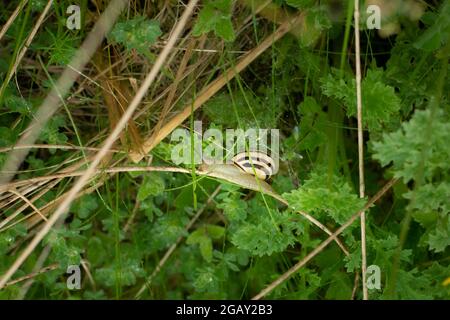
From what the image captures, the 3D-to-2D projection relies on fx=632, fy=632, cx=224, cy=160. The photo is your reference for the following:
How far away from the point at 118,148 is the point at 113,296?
0.47 m

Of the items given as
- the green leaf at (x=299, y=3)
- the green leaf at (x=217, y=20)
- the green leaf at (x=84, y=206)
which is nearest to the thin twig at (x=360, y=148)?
the green leaf at (x=299, y=3)

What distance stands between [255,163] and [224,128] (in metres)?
0.11

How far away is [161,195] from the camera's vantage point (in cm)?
156

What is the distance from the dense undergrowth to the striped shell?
47 mm

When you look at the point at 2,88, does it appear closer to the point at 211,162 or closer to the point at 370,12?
the point at 211,162

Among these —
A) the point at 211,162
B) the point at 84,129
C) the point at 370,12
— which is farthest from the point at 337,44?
the point at 84,129

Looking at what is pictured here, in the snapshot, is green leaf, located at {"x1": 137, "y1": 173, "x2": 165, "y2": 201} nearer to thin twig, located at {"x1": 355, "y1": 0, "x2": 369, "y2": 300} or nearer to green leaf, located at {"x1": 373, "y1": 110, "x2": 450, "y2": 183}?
thin twig, located at {"x1": 355, "y1": 0, "x2": 369, "y2": 300}

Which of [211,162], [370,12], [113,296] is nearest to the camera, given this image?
[370,12]

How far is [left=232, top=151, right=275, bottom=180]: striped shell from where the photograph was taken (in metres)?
1.36

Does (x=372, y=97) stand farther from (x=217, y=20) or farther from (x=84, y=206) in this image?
(x=84, y=206)

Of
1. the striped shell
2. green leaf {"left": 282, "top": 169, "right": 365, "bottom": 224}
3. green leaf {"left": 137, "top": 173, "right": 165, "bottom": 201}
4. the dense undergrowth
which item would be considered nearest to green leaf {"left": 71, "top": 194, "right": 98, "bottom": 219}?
the dense undergrowth

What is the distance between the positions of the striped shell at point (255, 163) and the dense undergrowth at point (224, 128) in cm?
5

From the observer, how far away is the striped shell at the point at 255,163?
4.47 feet

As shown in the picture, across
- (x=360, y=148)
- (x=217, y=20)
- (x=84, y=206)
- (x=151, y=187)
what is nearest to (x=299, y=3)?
(x=217, y=20)
